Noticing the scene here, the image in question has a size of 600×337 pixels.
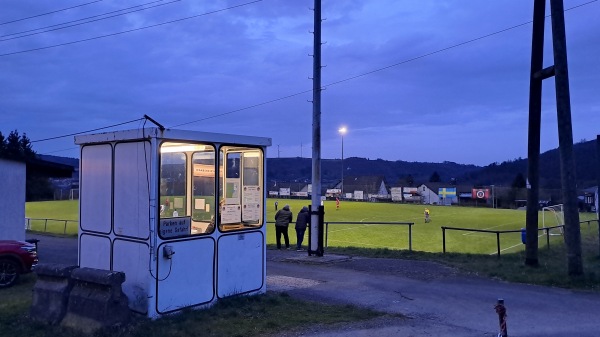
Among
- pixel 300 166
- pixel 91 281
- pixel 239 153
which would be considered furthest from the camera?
pixel 300 166

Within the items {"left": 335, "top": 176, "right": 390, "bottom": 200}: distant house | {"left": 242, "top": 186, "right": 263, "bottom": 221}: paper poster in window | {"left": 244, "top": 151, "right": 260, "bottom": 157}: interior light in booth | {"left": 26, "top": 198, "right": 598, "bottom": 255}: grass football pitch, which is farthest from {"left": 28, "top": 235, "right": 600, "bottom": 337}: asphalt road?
{"left": 335, "top": 176, "right": 390, "bottom": 200}: distant house

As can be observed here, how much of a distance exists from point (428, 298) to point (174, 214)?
490 centimetres

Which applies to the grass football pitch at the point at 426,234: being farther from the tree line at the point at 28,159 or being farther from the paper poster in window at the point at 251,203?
the paper poster in window at the point at 251,203

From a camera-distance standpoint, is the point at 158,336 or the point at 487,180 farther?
the point at 487,180

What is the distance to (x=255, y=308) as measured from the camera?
868cm

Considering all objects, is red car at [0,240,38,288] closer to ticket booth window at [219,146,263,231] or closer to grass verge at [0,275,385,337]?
grass verge at [0,275,385,337]

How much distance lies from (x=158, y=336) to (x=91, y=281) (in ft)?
4.67

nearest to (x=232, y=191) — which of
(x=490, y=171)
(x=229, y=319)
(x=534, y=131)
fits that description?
(x=229, y=319)

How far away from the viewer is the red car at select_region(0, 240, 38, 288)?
1180 centimetres

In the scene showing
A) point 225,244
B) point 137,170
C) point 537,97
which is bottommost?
point 225,244

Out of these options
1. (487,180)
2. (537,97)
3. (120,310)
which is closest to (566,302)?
(537,97)

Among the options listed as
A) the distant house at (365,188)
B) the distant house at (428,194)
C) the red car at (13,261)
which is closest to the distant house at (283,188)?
the distant house at (365,188)

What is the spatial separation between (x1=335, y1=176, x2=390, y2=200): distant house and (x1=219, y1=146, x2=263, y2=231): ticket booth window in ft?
377

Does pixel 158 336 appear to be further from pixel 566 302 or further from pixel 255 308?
pixel 566 302
